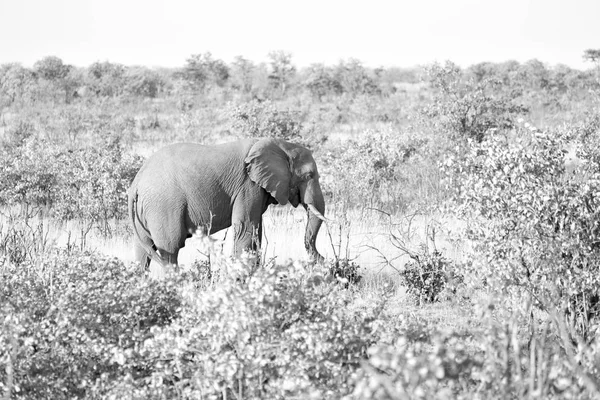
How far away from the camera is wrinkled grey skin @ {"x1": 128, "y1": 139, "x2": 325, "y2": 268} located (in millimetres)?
9695

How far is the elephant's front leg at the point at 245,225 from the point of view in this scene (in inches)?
387

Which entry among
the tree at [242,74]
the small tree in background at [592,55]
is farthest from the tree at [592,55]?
the tree at [242,74]

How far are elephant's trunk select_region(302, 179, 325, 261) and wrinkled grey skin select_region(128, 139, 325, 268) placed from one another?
13 mm

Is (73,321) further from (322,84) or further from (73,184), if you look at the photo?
(322,84)

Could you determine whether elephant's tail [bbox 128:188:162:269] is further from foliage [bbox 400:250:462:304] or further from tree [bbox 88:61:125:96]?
tree [bbox 88:61:125:96]

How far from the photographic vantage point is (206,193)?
986 cm

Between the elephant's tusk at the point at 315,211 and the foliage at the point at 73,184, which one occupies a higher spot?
the elephant's tusk at the point at 315,211

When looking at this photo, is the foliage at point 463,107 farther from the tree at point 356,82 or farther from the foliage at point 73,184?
the tree at point 356,82

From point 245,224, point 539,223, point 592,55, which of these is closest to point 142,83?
point 592,55

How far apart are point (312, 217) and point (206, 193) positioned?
57.9 inches

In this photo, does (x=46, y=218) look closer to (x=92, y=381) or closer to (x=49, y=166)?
(x=49, y=166)

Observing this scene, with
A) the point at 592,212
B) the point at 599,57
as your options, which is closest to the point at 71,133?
the point at 592,212

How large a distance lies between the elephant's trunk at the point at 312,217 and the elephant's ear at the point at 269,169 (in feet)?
1.05

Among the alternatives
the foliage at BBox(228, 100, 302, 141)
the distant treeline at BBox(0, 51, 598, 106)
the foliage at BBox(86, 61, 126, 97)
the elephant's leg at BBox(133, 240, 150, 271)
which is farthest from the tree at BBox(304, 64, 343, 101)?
the elephant's leg at BBox(133, 240, 150, 271)
